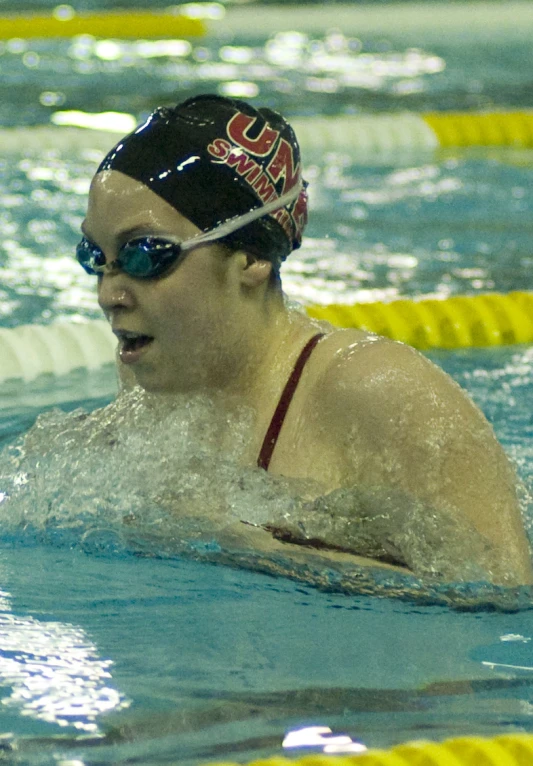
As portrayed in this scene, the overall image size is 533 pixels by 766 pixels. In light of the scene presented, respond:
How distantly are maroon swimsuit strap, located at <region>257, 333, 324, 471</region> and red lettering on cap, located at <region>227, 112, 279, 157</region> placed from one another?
0.38 meters

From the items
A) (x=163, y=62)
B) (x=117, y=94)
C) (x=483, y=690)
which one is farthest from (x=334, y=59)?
(x=483, y=690)

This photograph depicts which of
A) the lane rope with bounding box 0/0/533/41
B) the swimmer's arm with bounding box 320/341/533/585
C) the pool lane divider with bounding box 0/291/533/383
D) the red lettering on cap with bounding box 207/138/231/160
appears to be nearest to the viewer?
the swimmer's arm with bounding box 320/341/533/585

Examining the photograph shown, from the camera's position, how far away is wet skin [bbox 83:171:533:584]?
216cm

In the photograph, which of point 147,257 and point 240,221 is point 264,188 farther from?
point 147,257

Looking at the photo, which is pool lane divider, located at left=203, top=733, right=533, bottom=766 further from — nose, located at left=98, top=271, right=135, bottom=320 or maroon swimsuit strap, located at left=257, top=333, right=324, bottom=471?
nose, located at left=98, top=271, right=135, bottom=320

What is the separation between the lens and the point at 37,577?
8.44 feet

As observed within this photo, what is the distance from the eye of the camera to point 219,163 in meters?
2.37

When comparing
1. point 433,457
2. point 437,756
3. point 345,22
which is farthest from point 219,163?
point 345,22

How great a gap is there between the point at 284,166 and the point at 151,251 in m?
0.36

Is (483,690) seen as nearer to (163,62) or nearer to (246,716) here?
(246,716)

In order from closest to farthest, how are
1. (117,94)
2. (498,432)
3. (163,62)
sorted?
(498,432) → (117,94) → (163,62)

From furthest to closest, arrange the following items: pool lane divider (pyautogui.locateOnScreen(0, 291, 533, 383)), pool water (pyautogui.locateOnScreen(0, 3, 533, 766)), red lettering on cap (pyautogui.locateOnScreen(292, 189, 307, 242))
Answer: pool lane divider (pyautogui.locateOnScreen(0, 291, 533, 383))
red lettering on cap (pyautogui.locateOnScreen(292, 189, 307, 242))
pool water (pyautogui.locateOnScreen(0, 3, 533, 766))

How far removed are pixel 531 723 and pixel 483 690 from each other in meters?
0.11

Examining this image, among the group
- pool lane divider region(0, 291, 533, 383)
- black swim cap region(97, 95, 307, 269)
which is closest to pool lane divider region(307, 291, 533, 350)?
pool lane divider region(0, 291, 533, 383)
